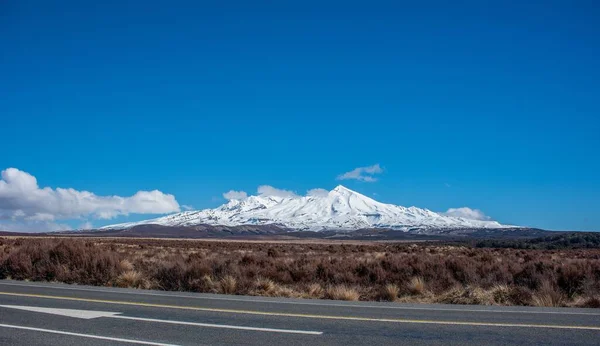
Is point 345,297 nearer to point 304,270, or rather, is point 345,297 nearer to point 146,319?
point 304,270

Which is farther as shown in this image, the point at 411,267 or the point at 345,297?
the point at 411,267

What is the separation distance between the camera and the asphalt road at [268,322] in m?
8.52

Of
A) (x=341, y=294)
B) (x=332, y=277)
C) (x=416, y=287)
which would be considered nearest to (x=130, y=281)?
(x=332, y=277)

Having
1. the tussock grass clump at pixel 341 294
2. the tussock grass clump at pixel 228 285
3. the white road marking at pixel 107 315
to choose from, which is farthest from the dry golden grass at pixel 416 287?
the white road marking at pixel 107 315

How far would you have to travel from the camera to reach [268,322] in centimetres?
1002

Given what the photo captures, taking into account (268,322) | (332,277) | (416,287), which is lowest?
(268,322)

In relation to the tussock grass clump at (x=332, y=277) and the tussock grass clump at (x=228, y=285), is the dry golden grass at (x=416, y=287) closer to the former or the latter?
the tussock grass clump at (x=332, y=277)

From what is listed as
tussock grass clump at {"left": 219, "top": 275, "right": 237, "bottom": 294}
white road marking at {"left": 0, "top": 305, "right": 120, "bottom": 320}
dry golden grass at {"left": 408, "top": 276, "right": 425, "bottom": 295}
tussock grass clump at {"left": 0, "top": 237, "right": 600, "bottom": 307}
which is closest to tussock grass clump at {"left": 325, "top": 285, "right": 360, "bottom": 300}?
tussock grass clump at {"left": 0, "top": 237, "right": 600, "bottom": 307}

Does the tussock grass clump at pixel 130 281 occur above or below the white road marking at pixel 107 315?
above

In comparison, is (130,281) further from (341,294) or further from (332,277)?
(341,294)

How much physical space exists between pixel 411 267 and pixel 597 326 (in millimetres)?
9080

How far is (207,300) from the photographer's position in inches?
518

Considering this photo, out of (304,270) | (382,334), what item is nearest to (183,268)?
(304,270)

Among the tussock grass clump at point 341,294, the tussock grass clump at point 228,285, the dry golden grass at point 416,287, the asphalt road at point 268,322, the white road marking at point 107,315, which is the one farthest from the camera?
the dry golden grass at point 416,287
